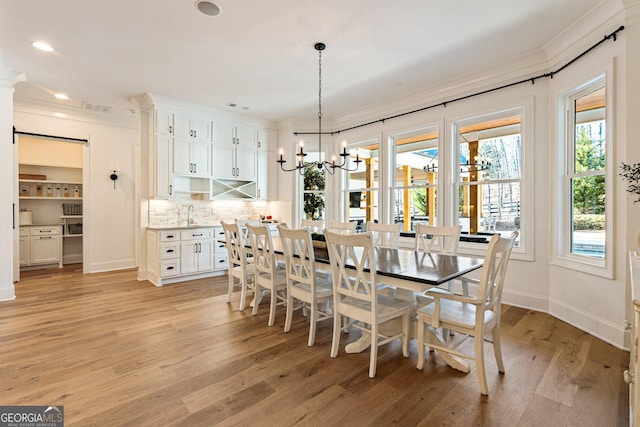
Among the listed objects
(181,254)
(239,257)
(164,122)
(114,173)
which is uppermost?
(164,122)

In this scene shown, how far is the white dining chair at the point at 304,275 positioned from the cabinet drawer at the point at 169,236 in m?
2.71

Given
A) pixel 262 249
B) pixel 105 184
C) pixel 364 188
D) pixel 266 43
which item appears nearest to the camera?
pixel 262 249

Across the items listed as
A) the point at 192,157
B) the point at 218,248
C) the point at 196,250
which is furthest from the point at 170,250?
the point at 192,157

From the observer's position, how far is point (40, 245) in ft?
19.6

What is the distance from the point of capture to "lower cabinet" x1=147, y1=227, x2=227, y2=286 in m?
4.80

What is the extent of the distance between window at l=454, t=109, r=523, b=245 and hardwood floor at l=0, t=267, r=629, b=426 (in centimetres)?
125

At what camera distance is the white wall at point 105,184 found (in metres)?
5.61

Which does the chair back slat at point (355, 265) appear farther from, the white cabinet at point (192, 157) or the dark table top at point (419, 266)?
the white cabinet at point (192, 157)

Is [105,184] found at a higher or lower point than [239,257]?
higher

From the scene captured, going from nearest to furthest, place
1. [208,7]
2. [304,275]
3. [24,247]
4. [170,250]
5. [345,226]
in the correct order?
[208,7] → [304,275] → [345,226] → [170,250] → [24,247]

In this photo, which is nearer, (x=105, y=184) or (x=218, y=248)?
(x=218, y=248)

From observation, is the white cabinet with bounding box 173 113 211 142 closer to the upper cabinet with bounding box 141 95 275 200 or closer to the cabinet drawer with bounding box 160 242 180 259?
the upper cabinet with bounding box 141 95 275 200

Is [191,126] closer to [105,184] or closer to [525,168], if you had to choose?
[105,184]

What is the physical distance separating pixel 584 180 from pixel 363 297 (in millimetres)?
2725
